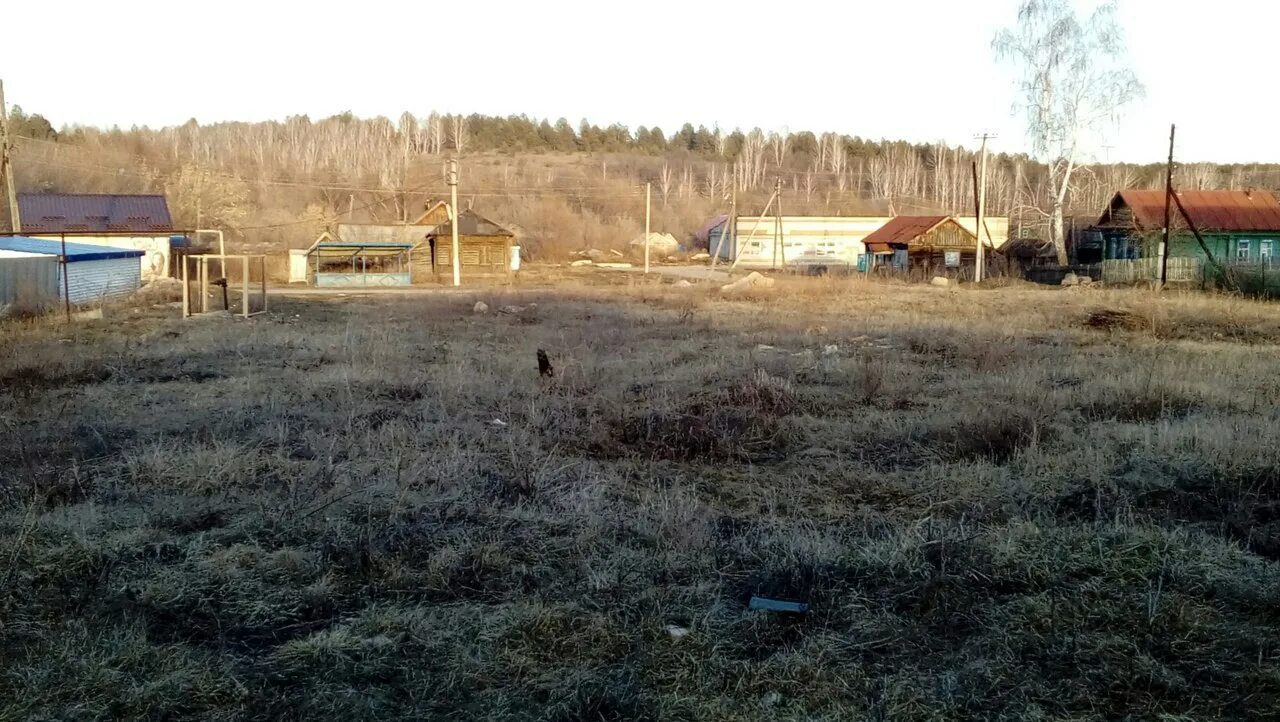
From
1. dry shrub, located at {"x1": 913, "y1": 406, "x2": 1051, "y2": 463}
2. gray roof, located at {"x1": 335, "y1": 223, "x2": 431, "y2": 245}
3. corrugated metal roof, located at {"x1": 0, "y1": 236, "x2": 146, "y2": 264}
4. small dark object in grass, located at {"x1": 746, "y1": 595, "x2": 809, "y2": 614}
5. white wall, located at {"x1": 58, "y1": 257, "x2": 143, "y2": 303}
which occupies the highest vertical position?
gray roof, located at {"x1": 335, "y1": 223, "x2": 431, "y2": 245}

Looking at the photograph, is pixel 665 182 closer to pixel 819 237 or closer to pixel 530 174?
pixel 530 174

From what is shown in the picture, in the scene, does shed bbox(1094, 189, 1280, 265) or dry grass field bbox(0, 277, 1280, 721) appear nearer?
dry grass field bbox(0, 277, 1280, 721)

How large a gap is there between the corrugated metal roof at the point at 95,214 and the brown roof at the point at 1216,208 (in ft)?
120

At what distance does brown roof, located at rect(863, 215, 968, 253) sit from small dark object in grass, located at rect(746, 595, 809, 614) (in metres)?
43.6

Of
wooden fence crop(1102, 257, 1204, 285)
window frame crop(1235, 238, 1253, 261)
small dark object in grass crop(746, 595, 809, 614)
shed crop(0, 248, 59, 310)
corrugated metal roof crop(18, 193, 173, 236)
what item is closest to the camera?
small dark object in grass crop(746, 595, 809, 614)

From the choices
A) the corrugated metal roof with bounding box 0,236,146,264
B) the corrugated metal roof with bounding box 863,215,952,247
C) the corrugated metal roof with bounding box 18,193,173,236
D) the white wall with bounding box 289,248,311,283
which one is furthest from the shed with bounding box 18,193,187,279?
the corrugated metal roof with bounding box 863,215,952,247

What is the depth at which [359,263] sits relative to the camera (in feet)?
140

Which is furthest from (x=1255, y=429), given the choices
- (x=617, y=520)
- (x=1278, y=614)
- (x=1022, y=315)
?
(x=1022, y=315)

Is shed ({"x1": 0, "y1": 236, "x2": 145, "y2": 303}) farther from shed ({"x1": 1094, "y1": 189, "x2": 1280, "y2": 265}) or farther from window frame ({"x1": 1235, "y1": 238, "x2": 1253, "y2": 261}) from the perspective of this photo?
window frame ({"x1": 1235, "y1": 238, "x2": 1253, "y2": 261})

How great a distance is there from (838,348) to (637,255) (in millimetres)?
54426

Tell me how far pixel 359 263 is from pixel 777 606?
41308 mm

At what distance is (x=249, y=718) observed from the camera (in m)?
3.03

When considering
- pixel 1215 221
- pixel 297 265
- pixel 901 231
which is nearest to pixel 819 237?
pixel 901 231

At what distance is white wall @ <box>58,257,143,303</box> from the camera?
22375 millimetres
